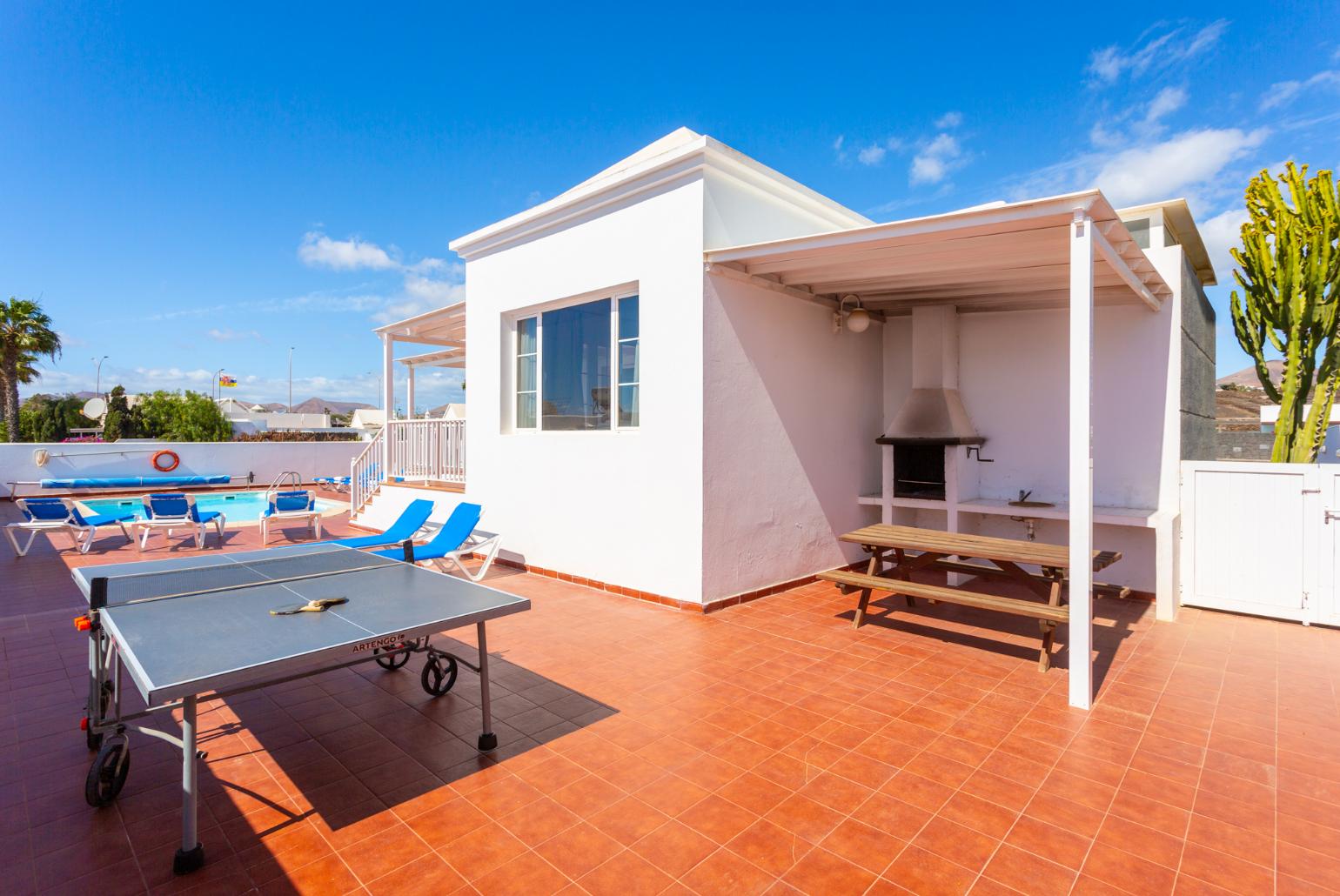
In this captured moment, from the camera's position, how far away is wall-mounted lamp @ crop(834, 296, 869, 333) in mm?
7647

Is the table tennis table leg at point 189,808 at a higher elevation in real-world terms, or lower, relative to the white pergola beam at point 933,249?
lower

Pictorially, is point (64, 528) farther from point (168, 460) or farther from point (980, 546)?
point (980, 546)

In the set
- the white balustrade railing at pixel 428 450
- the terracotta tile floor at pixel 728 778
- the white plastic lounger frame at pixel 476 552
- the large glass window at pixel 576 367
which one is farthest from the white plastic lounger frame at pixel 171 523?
the large glass window at pixel 576 367

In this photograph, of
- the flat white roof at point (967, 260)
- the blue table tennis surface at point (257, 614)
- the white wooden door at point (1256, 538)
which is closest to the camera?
the blue table tennis surface at point (257, 614)

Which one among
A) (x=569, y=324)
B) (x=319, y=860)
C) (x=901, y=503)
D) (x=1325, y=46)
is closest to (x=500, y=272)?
(x=569, y=324)

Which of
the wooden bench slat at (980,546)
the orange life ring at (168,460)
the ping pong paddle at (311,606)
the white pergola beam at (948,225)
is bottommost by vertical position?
the wooden bench slat at (980,546)

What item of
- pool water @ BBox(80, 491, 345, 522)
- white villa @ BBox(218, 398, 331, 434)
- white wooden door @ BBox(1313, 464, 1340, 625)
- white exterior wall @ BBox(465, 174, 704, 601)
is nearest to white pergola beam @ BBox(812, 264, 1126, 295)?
white exterior wall @ BBox(465, 174, 704, 601)

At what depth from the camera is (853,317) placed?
7.68 metres

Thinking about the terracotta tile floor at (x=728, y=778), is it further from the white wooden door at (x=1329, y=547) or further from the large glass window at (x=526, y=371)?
the large glass window at (x=526, y=371)

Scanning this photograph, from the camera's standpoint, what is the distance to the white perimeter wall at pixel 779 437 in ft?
20.8

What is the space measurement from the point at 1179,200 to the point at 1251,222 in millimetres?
1774

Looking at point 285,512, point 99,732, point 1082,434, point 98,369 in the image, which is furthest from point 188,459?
point 98,369

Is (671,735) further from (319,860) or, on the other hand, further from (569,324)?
(569,324)

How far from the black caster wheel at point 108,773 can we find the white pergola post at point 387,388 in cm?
925
